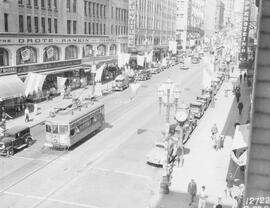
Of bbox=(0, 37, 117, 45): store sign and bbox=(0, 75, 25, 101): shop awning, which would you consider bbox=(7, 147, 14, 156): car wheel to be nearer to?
bbox=(0, 75, 25, 101): shop awning

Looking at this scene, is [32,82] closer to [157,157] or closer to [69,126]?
[69,126]

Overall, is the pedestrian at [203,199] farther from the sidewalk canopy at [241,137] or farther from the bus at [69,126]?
the bus at [69,126]

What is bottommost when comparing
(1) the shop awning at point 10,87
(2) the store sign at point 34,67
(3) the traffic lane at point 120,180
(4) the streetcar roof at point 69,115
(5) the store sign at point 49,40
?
(3) the traffic lane at point 120,180

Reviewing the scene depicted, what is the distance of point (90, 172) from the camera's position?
2506cm

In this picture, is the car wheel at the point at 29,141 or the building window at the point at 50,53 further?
the building window at the point at 50,53

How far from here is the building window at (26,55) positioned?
147ft

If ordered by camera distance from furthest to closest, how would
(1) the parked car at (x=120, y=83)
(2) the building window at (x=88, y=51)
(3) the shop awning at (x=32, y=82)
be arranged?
(2) the building window at (x=88, y=51) < (1) the parked car at (x=120, y=83) < (3) the shop awning at (x=32, y=82)

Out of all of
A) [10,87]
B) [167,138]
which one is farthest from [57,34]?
[167,138]

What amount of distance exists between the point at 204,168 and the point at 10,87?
22.8 metres

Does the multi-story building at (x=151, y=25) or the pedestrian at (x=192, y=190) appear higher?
the multi-story building at (x=151, y=25)

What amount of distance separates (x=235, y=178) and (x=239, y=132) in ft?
23.9

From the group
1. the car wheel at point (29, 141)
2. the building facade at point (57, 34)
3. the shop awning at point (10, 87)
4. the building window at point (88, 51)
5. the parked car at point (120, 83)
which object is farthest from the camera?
the building window at point (88, 51)

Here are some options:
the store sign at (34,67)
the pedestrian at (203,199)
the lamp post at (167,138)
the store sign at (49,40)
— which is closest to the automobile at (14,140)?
the lamp post at (167,138)

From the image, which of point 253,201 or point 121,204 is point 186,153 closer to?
point 121,204
